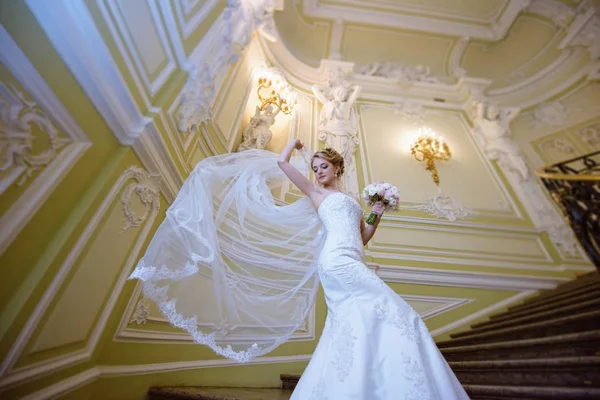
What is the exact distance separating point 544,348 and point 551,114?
6903 millimetres

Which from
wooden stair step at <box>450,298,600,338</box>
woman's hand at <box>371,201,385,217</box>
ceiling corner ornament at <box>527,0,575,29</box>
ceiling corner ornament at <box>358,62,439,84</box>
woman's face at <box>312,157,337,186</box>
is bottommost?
wooden stair step at <box>450,298,600,338</box>

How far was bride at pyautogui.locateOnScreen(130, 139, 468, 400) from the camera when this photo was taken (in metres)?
1.14

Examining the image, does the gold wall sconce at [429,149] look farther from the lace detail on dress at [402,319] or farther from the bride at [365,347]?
the lace detail on dress at [402,319]

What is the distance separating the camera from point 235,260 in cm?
198

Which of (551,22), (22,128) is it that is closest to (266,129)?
(22,128)

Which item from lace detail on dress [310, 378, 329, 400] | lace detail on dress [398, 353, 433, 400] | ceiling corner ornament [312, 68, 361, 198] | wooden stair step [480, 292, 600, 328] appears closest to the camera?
lace detail on dress [398, 353, 433, 400]

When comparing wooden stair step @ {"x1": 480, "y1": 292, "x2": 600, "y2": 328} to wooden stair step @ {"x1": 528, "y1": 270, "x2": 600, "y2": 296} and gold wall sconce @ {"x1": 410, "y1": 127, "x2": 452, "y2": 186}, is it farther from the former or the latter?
gold wall sconce @ {"x1": 410, "y1": 127, "x2": 452, "y2": 186}

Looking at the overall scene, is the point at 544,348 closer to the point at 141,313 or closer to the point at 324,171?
the point at 324,171

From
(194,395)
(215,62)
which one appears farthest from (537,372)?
(215,62)

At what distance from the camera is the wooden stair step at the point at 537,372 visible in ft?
4.77

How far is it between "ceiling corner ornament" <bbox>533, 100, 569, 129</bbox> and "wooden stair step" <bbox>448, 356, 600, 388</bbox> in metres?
6.80

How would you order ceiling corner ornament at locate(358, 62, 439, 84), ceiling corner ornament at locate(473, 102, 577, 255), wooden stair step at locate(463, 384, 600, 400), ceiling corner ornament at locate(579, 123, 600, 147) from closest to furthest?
1. wooden stair step at locate(463, 384, 600, 400)
2. ceiling corner ornament at locate(473, 102, 577, 255)
3. ceiling corner ornament at locate(579, 123, 600, 147)
4. ceiling corner ornament at locate(358, 62, 439, 84)

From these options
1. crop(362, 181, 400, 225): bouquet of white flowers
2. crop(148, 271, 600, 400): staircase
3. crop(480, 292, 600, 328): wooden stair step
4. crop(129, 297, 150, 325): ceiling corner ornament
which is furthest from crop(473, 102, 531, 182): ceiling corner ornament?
crop(129, 297, 150, 325): ceiling corner ornament

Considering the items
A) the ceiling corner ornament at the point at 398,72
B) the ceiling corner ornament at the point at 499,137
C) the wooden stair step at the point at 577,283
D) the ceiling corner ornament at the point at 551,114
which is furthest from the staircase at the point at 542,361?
the ceiling corner ornament at the point at 398,72
